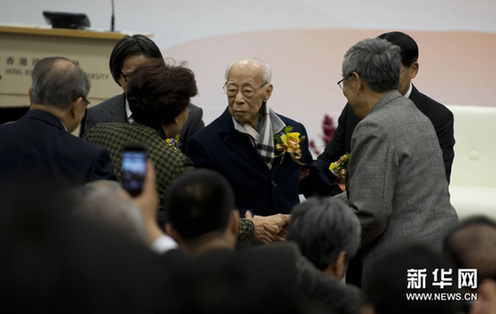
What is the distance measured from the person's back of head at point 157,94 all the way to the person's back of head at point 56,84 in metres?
0.23

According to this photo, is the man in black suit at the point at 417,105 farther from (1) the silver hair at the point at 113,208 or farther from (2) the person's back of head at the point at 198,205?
(1) the silver hair at the point at 113,208

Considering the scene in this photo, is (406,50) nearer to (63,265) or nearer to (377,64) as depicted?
(377,64)

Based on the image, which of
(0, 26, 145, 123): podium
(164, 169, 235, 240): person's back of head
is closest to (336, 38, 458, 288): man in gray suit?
(164, 169, 235, 240): person's back of head

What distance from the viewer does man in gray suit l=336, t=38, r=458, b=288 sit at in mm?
2668

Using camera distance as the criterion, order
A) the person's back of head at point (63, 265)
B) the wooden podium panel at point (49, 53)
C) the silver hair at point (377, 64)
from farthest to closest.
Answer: the wooden podium panel at point (49, 53)
the silver hair at point (377, 64)
the person's back of head at point (63, 265)

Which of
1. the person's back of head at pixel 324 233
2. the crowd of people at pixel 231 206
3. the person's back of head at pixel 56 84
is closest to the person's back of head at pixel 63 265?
the crowd of people at pixel 231 206

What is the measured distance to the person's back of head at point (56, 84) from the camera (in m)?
2.50

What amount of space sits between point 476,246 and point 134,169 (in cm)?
91

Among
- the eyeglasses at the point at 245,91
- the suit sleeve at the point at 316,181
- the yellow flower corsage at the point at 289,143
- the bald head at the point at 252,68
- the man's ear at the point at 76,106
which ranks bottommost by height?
the suit sleeve at the point at 316,181

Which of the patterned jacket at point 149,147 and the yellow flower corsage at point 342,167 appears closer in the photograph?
the patterned jacket at point 149,147

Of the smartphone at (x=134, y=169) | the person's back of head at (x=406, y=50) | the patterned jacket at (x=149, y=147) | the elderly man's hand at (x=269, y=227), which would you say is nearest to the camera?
the smartphone at (x=134, y=169)

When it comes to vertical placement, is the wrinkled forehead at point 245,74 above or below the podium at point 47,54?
above

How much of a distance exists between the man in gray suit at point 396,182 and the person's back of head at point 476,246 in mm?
754

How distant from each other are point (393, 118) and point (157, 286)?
6.19ft
